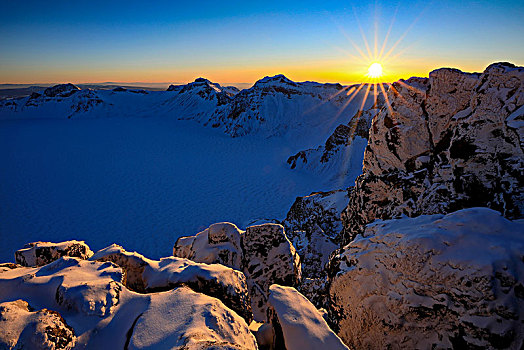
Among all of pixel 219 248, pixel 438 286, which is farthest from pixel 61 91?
pixel 438 286

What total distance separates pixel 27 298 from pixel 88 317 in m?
0.83

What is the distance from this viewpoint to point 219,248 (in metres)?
5.40

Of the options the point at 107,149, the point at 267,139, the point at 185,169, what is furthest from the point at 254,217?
the point at 107,149

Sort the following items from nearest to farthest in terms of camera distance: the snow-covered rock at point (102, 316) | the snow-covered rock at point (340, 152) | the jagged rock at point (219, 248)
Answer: the snow-covered rock at point (102, 316)
the jagged rock at point (219, 248)
the snow-covered rock at point (340, 152)

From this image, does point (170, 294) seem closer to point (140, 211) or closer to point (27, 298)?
point (27, 298)

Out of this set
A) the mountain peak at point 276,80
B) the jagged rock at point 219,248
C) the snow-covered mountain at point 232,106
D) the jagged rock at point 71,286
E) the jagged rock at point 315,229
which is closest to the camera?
the jagged rock at point 71,286

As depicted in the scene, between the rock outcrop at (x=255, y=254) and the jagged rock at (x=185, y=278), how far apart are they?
139 cm

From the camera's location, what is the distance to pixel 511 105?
3498 millimetres

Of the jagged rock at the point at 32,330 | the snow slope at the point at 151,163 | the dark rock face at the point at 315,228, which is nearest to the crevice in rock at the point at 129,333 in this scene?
the jagged rock at the point at 32,330

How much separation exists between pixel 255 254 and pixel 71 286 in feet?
11.4

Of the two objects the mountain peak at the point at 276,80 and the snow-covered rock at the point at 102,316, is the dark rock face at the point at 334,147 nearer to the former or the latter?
the snow-covered rock at the point at 102,316

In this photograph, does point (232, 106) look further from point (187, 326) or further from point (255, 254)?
point (187, 326)

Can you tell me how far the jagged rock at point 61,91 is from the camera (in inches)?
1955

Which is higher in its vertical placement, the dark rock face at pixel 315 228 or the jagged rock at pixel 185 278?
the jagged rock at pixel 185 278
